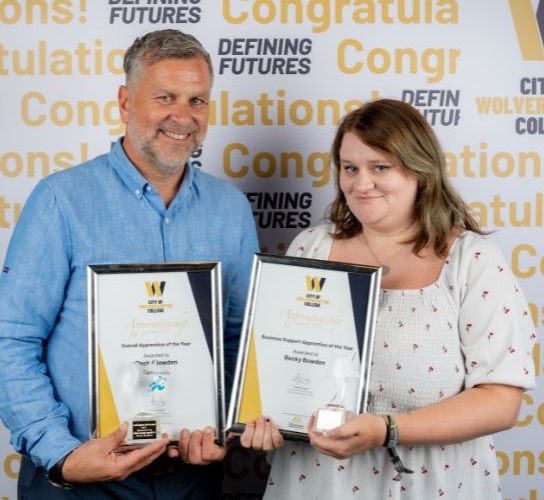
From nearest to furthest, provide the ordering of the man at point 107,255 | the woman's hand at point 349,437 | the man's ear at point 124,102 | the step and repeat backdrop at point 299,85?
the woman's hand at point 349,437, the man at point 107,255, the man's ear at point 124,102, the step and repeat backdrop at point 299,85

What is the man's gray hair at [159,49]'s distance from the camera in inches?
70.9

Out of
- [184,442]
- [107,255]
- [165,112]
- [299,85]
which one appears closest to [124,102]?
[165,112]

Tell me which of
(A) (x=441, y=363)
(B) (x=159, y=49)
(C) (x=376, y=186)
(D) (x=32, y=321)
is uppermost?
(B) (x=159, y=49)

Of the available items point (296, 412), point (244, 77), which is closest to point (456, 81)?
A: point (244, 77)

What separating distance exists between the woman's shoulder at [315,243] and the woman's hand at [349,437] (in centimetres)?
45

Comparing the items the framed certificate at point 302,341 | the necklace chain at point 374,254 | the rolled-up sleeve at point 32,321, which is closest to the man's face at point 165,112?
the rolled-up sleeve at point 32,321

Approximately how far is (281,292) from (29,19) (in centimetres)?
133

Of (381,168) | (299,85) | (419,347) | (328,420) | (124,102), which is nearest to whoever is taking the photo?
(328,420)

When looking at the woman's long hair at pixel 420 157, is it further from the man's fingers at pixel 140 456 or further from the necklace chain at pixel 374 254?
the man's fingers at pixel 140 456

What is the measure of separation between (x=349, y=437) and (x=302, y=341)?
0.22 metres

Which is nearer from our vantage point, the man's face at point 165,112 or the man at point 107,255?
the man at point 107,255

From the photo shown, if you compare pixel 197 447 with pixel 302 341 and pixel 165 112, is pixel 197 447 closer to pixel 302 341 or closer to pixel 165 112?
pixel 302 341

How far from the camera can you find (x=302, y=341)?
1.62 m

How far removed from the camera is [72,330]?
1749 millimetres
